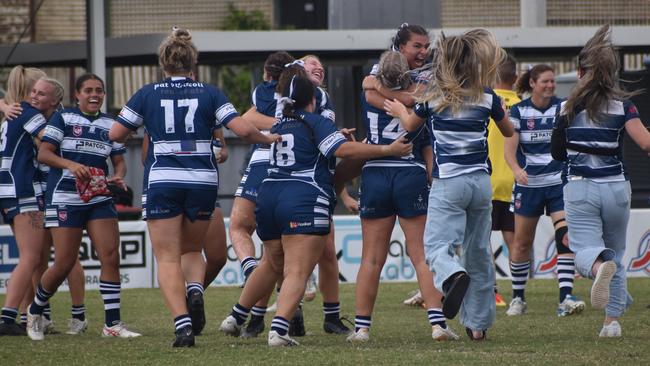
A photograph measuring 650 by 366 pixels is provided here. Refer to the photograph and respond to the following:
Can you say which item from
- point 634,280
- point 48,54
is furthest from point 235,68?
point 634,280

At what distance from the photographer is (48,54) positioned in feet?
70.7

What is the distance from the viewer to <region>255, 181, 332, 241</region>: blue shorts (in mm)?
8250

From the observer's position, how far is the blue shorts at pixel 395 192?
28.7ft

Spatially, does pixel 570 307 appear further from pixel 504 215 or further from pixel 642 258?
pixel 642 258

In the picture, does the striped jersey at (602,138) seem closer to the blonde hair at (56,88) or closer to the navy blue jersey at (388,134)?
the navy blue jersey at (388,134)

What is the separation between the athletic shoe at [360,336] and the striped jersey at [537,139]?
299cm

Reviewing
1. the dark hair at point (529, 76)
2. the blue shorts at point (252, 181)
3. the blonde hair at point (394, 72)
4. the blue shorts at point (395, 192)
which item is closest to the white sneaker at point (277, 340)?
the blue shorts at point (395, 192)

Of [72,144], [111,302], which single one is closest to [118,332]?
[111,302]

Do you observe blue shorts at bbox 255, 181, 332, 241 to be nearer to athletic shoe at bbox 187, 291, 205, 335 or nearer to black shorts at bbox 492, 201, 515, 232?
athletic shoe at bbox 187, 291, 205, 335

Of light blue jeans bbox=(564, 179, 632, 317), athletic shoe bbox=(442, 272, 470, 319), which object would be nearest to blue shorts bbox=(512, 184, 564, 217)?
light blue jeans bbox=(564, 179, 632, 317)

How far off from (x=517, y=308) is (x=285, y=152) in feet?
12.4

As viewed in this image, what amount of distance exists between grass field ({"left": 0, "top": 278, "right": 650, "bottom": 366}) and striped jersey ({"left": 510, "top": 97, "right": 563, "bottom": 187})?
46.0 inches

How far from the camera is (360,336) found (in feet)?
29.1

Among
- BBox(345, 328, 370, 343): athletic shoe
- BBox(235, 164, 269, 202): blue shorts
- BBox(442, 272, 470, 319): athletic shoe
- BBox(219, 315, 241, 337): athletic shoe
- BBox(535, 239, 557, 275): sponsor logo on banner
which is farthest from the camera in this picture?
BBox(535, 239, 557, 275): sponsor logo on banner
